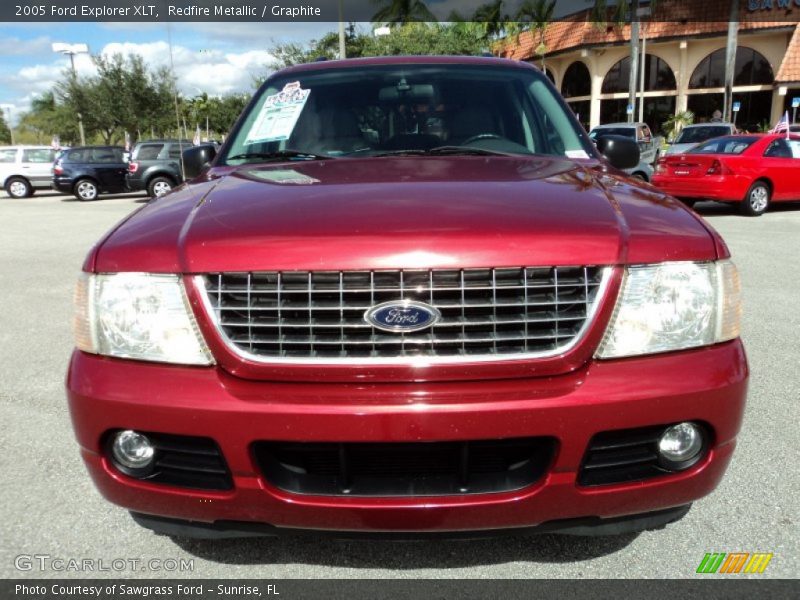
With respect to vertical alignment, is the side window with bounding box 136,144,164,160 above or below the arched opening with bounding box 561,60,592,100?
below

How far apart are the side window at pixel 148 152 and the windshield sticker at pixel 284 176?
53.1 feet

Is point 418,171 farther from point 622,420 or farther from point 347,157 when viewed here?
point 622,420

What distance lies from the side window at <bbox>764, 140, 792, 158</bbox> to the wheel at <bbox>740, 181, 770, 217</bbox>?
54 cm

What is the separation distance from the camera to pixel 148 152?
57.1ft

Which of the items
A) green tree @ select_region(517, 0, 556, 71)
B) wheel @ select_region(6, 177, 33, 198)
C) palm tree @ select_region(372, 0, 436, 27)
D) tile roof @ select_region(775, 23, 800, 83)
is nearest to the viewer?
wheel @ select_region(6, 177, 33, 198)

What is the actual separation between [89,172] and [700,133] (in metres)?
17.7

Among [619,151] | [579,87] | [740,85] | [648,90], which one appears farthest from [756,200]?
[579,87]

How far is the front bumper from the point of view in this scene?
171 centimetres

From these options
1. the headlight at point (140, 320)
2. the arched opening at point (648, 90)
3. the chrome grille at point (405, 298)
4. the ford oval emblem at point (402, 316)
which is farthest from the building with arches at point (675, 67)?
the headlight at point (140, 320)

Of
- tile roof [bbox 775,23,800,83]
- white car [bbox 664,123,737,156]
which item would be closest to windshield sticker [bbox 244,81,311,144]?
white car [bbox 664,123,737,156]

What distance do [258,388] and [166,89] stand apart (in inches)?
1466

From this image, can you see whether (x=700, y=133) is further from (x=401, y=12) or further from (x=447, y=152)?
(x=447, y=152)

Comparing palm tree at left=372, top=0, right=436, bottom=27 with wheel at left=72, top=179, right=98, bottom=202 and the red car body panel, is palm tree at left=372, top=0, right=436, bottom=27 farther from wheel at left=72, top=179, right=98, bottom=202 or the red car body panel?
the red car body panel

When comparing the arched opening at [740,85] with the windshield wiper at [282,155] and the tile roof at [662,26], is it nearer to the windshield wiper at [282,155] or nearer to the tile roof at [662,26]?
the tile roof at [662,26]
